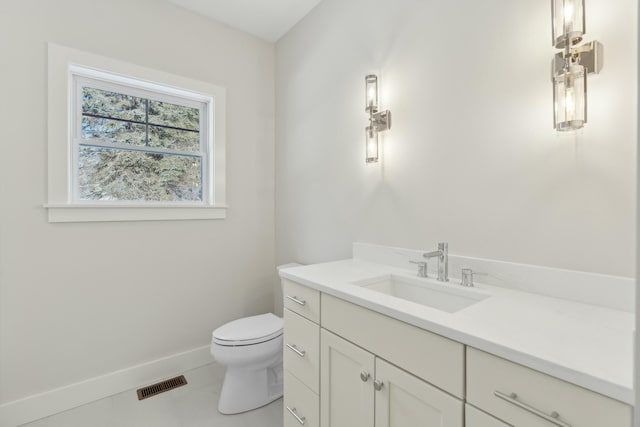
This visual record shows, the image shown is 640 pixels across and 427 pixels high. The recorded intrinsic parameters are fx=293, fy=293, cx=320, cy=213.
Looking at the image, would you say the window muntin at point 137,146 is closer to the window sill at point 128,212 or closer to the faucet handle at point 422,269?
the window sill at point 128,212

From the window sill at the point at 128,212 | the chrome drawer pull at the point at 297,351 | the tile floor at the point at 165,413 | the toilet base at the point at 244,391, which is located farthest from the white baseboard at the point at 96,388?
the chrome drawer pull at the point at 297,351

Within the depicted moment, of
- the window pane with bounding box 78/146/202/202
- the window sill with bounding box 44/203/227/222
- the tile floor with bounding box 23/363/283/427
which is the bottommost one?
the tile floor with bounding box 23/363/283/427

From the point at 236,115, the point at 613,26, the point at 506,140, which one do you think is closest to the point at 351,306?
the point at 506,140

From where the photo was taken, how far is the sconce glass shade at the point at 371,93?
1.60 meters

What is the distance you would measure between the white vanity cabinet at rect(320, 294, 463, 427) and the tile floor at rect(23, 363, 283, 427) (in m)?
0.73

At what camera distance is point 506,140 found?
1166 millimetres

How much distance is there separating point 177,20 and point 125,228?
5.06 feet

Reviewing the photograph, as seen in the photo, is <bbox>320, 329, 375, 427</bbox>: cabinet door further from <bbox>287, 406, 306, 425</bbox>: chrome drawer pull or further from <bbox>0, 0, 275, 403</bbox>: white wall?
<bbox>0, 0, 275, 403</bbox>: white wall

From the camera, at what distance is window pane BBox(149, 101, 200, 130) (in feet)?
7.13

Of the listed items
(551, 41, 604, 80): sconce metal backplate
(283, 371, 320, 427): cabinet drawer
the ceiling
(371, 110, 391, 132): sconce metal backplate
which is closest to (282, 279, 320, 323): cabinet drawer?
(283, 371, 320, 427): cabinet drawer

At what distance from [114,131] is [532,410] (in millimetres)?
2529

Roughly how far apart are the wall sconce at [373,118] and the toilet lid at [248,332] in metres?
1.20

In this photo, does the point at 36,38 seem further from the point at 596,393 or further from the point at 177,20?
the point at 596,393

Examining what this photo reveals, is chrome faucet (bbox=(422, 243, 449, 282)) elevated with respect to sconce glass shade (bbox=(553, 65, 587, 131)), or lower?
lower
